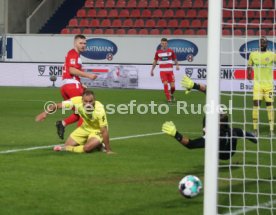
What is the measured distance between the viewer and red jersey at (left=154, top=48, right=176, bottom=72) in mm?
24625

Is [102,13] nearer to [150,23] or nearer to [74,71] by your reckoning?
[150,23]

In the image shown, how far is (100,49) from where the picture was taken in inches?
1258

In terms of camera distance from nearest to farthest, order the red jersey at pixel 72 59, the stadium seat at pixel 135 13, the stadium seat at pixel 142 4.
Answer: the red jersey at pixel 72 59 → the stadium seat at pixel 135 13 → the stadium seat at pixel 142 4

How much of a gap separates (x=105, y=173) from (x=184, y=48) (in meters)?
21.5

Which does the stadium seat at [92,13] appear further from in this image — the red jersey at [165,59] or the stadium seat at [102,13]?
the red jersey at [165,59]

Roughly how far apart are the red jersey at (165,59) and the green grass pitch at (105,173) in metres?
7.70

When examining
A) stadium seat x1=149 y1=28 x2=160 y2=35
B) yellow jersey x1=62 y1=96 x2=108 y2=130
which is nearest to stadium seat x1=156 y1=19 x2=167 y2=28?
stadium seat x1=149 y1=28 x2=160 y2=35

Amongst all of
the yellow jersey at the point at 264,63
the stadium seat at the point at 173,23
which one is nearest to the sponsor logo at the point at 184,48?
the stadium seat at the point at 173,23

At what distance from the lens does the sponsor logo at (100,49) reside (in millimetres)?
31812

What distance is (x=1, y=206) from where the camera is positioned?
24.8ft

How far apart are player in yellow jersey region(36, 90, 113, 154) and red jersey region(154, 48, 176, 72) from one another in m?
12.7

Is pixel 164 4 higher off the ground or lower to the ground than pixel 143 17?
higher

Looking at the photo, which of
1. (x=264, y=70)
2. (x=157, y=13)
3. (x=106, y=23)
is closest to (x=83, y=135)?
(x=264, y=70)

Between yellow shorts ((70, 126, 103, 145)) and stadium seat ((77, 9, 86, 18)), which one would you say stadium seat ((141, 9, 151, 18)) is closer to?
stadium seat ((77, 9, 86, 18))
